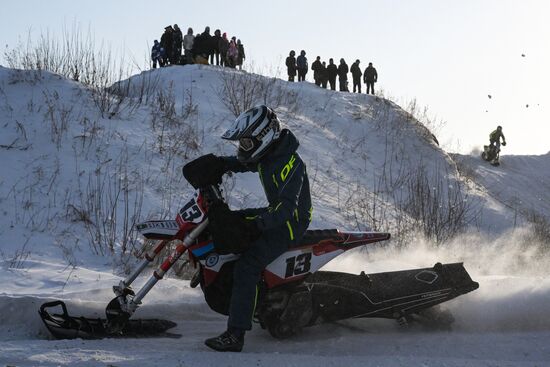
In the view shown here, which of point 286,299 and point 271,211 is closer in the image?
point 271,211

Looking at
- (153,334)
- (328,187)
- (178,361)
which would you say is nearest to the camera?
(178,361)

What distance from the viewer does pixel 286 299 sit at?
5.49 metres

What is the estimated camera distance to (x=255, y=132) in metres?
5.15

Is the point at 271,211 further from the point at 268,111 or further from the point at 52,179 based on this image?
the point at 52,179

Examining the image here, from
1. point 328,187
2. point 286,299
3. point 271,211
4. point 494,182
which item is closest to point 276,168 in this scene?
point 271,211

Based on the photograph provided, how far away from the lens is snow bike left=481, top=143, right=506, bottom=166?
104 feet

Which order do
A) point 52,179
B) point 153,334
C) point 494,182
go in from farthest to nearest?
1. point 494,182
2. point 52,179
3. point 153,334

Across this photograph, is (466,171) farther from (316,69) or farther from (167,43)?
(167,43)

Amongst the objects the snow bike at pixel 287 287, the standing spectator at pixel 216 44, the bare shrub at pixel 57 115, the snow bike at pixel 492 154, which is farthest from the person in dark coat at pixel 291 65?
the snow bike at pixel 287 287

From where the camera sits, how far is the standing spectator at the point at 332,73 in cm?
2802

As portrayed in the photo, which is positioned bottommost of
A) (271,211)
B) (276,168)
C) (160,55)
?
(271,211)

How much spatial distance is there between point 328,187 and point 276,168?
10.6 meters

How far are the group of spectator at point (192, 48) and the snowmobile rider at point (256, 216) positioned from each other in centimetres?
1872

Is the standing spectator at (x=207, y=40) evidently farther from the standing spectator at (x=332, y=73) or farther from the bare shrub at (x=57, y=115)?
the bare shrub at (x=57, y=115)
